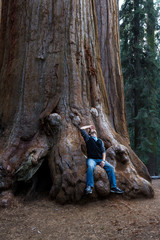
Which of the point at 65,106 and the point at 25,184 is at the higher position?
the point at 65,106

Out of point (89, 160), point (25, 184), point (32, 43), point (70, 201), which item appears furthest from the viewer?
point (32, 43)

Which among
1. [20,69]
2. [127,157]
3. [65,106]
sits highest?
[20,69]

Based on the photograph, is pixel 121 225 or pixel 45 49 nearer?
pixel 121 225

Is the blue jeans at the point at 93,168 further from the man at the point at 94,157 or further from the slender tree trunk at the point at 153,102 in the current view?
the slender tree trunk at the point at 153,102

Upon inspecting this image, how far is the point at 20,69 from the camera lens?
566 centimetres

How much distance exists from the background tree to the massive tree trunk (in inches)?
218

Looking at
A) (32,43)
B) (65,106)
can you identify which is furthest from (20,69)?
(65,106)

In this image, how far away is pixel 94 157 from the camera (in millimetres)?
4695

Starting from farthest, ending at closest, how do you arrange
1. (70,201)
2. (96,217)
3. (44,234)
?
(70,201), (96,217), (44,234)

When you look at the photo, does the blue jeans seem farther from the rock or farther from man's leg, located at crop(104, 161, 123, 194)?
the rock

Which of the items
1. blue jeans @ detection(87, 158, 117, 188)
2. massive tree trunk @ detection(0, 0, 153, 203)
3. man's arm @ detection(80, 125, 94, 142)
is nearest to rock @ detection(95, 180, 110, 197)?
massive tree trunk @ detection(0, 0, 153, 203)

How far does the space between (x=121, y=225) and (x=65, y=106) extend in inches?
110

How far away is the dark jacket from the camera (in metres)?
4.71

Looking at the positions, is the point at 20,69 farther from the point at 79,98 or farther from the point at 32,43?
the point at 79,98
